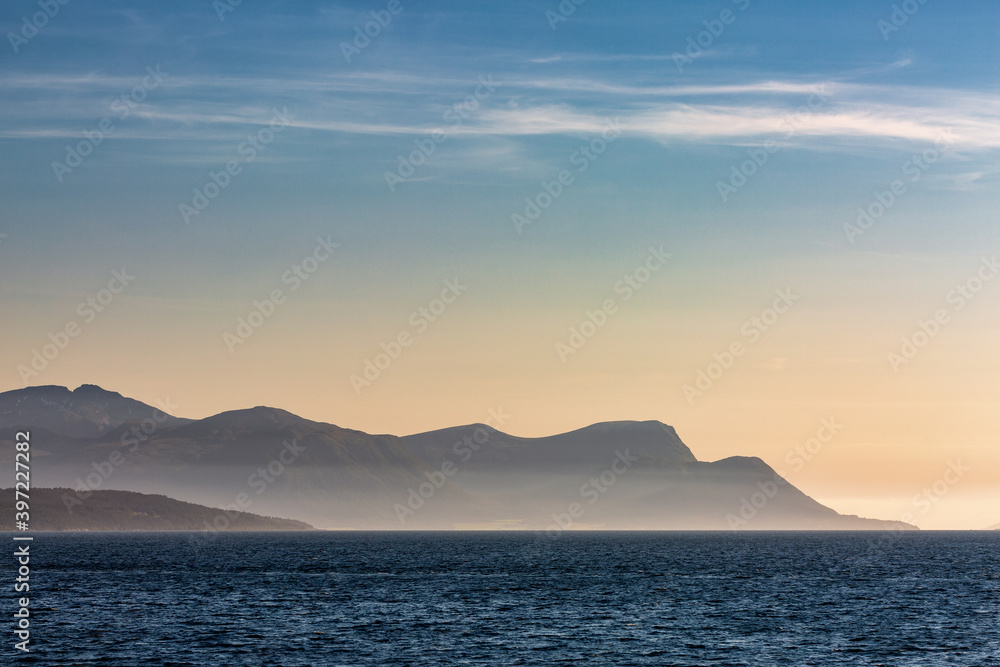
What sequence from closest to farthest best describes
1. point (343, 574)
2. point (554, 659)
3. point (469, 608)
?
point (554, 659) < point (469, 608) < point (343, 574)

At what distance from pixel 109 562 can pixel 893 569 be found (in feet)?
470

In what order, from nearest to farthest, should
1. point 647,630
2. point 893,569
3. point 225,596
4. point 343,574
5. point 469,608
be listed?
point 647,630, point 469,608, point 225,596, point 343,574, point 893,569

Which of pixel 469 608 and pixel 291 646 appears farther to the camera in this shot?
pixel 469 608

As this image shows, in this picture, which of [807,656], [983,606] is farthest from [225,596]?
[983,606]

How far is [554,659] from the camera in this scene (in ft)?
235

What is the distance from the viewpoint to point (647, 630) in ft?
283

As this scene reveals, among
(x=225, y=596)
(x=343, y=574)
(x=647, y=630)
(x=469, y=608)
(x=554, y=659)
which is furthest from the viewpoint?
(x=343, y=574)

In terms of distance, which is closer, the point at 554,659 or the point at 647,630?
the point at 554,659

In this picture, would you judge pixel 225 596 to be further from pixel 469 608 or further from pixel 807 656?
pixel 807 656

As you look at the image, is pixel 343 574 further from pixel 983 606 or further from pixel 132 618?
pixel 983 606

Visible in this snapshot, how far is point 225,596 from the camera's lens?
112 metres

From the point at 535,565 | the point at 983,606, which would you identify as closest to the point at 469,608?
the point at 983,606

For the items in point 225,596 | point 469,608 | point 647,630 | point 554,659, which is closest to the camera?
point 554,659

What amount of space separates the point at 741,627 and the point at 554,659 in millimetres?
24341
